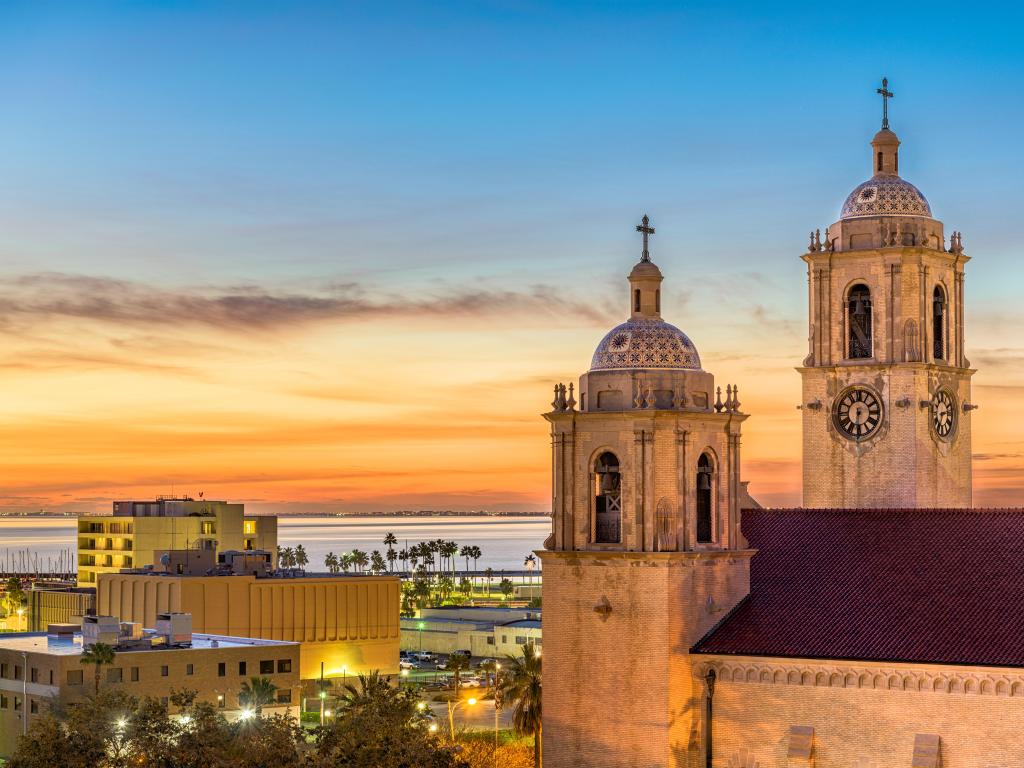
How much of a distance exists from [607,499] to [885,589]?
8.98 meters

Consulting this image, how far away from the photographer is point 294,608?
122m

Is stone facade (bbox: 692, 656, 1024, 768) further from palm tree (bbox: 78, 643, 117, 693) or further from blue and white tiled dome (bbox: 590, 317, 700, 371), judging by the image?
palm tree (bbox: 78, 643, 117, 693)

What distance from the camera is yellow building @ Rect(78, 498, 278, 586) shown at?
6590 inches

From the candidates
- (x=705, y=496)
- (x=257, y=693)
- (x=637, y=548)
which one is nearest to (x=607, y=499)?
(x=637, y=548)

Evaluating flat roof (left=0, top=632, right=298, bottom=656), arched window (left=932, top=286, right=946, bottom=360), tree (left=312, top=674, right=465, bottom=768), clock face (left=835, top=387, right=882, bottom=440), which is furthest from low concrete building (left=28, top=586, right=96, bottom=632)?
tree (left=312, top=674, right=465, bottom=768)

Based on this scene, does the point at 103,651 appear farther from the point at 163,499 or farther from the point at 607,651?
the point at 163,499

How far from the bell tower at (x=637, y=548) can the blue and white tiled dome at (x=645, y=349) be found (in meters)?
0.04

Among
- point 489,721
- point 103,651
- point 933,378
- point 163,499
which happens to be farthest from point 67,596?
point 933,378

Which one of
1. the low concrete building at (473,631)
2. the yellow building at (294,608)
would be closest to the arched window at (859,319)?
the yellow building at (294,608)

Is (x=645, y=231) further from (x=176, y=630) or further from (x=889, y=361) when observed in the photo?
(x=176, y=630)

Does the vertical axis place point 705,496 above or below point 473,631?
above

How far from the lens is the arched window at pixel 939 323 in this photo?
67062mm

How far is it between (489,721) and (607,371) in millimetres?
51471

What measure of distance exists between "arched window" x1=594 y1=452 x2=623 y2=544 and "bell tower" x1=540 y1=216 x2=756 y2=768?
43mm
